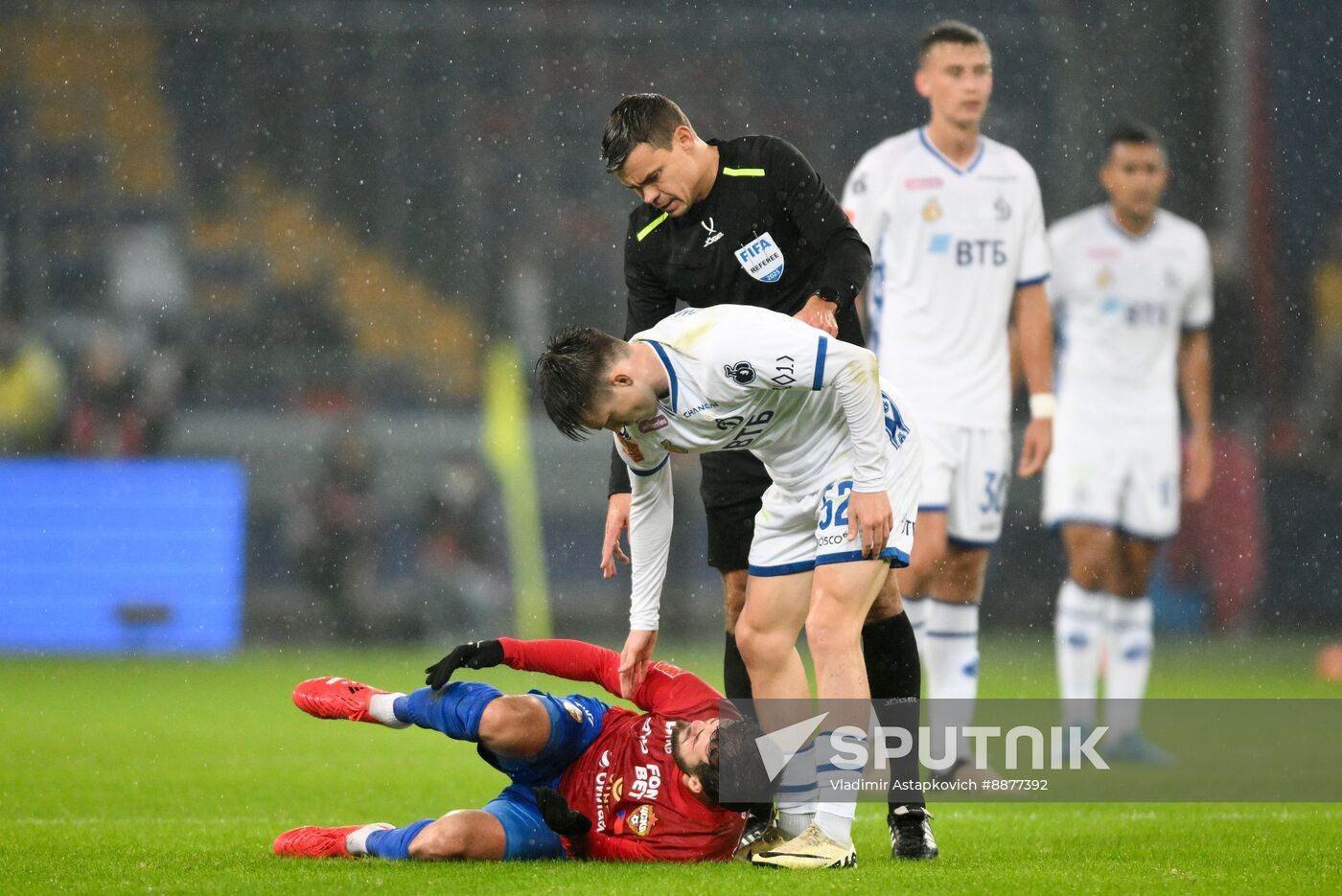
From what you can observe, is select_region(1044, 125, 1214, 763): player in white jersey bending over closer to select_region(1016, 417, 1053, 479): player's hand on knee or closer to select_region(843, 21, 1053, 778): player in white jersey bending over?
select_region(1016, 417, 1053, 479): player's hand on knee

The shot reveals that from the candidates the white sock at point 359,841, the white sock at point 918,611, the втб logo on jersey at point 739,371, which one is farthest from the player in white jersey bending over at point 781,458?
the white sock at point 918,611

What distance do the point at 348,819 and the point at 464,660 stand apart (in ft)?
4.60

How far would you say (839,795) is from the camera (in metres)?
4.28

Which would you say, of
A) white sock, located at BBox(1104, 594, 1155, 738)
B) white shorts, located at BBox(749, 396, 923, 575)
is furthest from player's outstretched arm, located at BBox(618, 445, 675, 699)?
white sock, located at BBox(1104, 594, 1155, 738)

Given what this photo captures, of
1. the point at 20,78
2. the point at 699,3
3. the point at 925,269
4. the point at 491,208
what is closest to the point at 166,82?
the point at 20,78

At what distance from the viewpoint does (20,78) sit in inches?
667

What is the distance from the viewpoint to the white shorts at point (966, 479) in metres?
6.37

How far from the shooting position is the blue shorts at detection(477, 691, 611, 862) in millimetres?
4438

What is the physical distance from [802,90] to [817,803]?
13.2m

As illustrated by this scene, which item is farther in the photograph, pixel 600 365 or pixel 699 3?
pixel 699 3

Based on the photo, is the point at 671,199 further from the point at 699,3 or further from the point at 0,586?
the point at 699,3

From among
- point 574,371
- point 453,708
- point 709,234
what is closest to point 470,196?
point 709,234

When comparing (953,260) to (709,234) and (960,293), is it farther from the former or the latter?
(709,234)

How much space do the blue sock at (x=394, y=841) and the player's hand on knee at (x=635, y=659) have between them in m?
0.64
